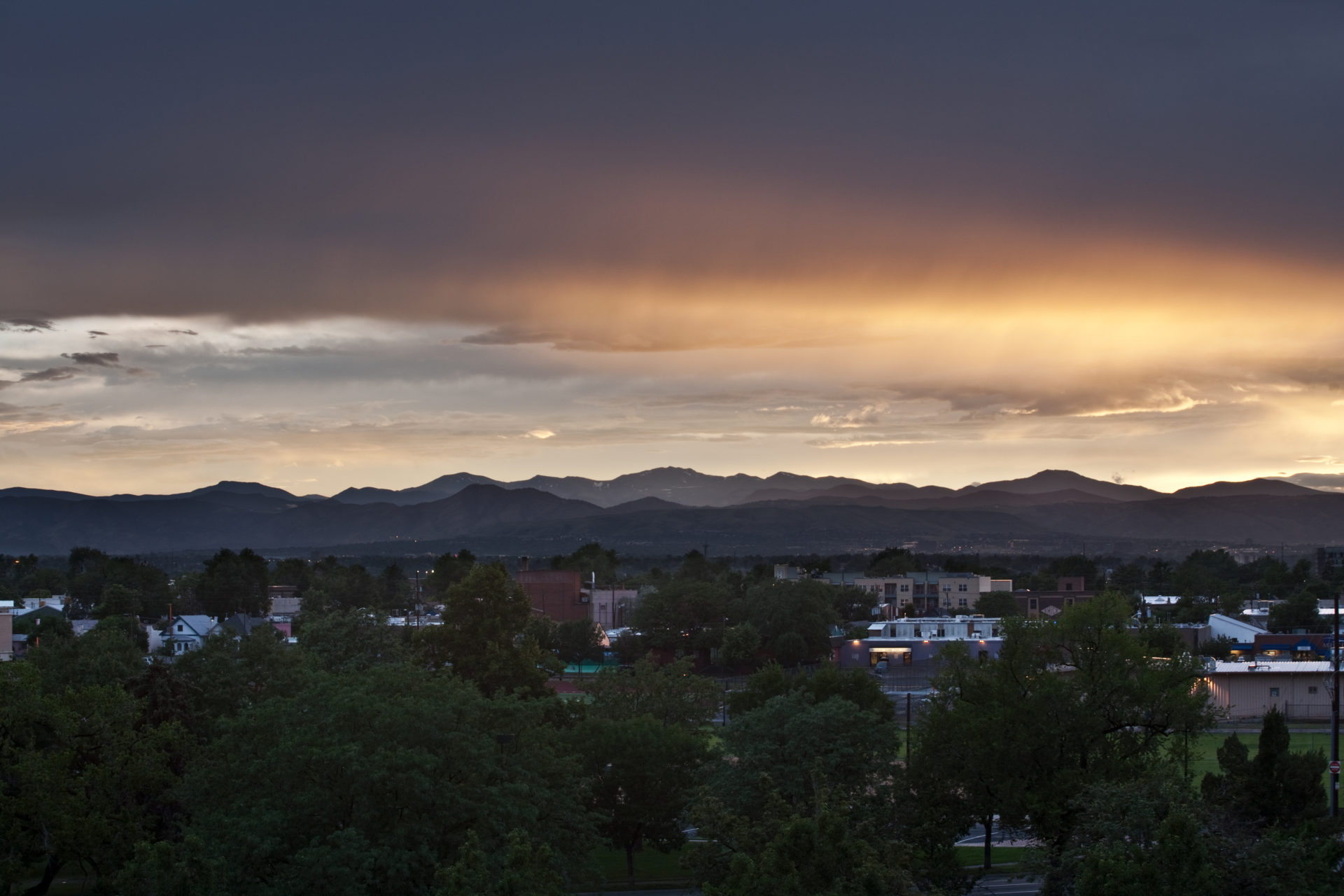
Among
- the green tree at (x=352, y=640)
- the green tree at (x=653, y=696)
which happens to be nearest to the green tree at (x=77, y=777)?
the green tree at (x=352, y=640)

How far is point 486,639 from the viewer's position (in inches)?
2050

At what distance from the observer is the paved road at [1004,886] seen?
35750mm

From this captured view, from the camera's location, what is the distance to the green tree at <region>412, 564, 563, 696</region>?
167 ft

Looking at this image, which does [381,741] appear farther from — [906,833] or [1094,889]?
[1094,889]

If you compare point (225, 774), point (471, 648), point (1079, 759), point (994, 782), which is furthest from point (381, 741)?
point (471, 648)

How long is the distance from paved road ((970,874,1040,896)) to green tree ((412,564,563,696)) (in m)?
19.5

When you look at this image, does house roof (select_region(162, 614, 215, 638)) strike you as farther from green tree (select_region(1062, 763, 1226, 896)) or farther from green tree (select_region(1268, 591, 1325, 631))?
green tree (select_region(1062, 763, 1226, 896))

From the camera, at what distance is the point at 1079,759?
112 ft

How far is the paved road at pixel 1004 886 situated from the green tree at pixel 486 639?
64.1 feet

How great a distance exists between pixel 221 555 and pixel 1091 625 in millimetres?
128864

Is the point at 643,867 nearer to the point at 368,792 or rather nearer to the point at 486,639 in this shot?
the point at 486,639

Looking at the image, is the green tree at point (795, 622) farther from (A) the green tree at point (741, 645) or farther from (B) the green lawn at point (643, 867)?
(B) the green lawn at point (643, 867)

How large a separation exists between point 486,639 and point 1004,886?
23191mm

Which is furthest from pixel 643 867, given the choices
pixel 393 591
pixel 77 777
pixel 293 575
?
pixel 293 575
